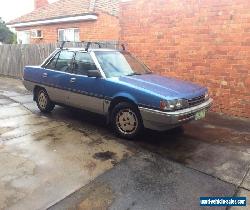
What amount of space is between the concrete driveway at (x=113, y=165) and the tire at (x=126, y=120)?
0.17 meters

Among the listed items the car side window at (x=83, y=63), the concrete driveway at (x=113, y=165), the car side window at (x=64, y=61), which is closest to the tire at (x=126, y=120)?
the concrete driveway at (x=113, y=165)

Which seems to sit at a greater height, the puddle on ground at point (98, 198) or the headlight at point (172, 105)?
the headlight at point (172, 105)

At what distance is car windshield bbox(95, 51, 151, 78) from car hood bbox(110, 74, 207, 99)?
0.26 metres

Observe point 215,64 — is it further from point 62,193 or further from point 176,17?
point 62,193

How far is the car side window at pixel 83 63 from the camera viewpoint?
6.23m

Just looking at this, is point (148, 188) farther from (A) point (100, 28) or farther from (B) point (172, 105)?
(A) point (100, 28)

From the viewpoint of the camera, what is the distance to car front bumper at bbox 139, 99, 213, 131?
4961 mm

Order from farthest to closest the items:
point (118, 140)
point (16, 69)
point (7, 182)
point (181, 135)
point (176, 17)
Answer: point (16, 69)
point (176, 17)
point (181, 135)
point (118, 140)
point (7, 182)

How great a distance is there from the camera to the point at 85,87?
6.20m

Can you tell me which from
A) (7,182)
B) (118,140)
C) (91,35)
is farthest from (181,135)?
(91,35)

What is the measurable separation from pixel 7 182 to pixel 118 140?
2.27 m

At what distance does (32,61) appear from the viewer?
1331 centimetres

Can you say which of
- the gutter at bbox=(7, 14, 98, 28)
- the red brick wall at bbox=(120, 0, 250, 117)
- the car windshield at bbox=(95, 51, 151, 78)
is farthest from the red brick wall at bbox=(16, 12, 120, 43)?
the car windshield at bbox=(95, 51, 151, 78)

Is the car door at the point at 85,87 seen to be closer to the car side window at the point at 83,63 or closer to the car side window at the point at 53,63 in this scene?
the car side window at the point at 83,63
